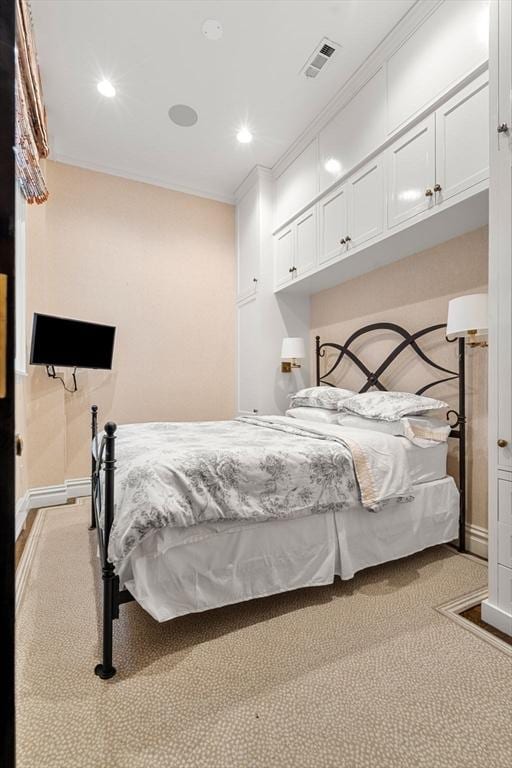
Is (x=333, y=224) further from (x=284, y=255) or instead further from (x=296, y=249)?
(x=284, y=255)

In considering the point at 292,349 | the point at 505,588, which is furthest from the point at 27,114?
the point at 505,588

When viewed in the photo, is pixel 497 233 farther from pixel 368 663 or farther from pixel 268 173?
pixel 268 173

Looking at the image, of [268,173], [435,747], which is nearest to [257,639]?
[435,747]

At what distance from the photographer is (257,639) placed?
1.62 meters

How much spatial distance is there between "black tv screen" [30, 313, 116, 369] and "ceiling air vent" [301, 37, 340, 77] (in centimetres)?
267

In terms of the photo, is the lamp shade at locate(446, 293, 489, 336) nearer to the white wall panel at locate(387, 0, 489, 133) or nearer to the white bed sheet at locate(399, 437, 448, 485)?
the white bed sheet at locate(399, 437, 448, 485)

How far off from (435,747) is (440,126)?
9.64 feet

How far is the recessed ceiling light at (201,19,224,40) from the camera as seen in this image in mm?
2506

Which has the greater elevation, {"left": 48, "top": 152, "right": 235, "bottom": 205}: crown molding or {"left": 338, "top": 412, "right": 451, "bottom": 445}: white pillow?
{"left": 48, "top": 152, "right": 235, "bottom": 205}: crown molding

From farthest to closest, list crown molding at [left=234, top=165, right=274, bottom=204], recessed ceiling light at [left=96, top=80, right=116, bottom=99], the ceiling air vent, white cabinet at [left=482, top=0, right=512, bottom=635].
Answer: crown molding at [left=234, top=165, right=274, bottom=204]
recessed ceiling light at [left=96, top=80, right=116, bottom=99]
the ceiling air vent
white cabinet at [left=482, top=0, right=512, bottom=635]

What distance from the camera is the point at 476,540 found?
2.45 meters

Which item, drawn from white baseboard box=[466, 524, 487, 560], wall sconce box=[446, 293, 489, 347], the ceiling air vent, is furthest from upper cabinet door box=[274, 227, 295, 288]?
white baseboard box=[466, 524, 487, 560]

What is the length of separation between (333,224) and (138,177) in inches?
91.0

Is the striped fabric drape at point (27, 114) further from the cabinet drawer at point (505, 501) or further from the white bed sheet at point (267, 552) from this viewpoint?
the cabinet drawer at point (505, 501)
